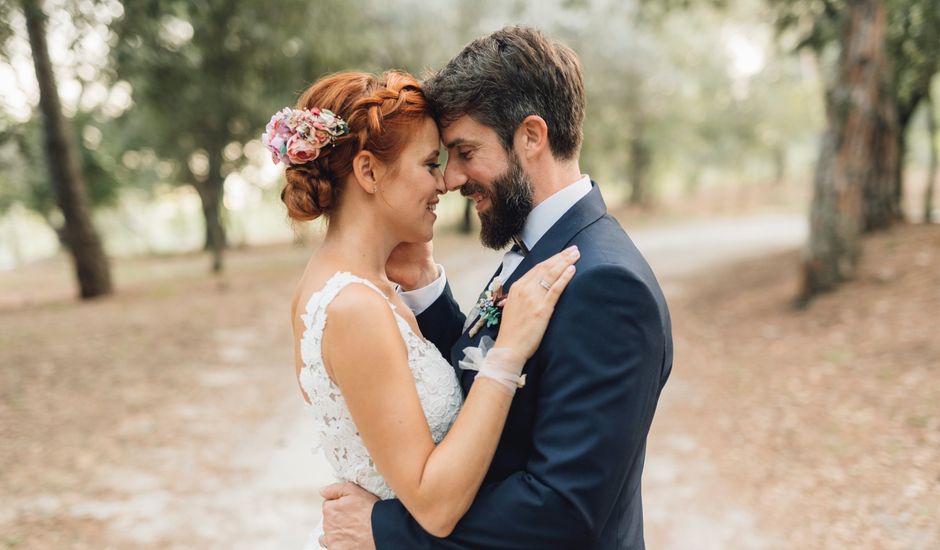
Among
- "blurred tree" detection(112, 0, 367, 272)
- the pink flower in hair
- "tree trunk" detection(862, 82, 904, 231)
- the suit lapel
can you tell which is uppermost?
"blurred tree" detection(112, 0, 367, 272)

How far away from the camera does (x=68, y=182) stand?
44.8ft

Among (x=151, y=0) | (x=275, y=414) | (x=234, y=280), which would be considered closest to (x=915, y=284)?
(x=275, y=414)

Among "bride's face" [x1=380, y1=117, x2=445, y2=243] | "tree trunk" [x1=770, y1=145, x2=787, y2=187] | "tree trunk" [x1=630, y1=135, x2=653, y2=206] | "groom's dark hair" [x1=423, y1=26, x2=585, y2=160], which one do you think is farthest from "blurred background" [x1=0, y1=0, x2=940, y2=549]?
"tree trunk" [x1=770, y1=145, x2=787, y2=187]

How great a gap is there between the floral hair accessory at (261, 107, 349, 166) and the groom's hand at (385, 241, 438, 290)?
2.12ft

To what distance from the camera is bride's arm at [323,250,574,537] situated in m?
1.76

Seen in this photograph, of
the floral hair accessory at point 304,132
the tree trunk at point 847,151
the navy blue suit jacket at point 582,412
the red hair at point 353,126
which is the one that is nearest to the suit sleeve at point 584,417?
the navy blue suit jacket at point 582,412

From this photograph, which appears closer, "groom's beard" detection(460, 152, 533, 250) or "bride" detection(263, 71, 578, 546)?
"bride" detection(263, 71, 578, 546)

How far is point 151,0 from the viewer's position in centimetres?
902

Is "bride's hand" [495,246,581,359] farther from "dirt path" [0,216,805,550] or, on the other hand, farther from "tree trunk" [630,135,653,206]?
"tree trunk" [630,135,653,206]

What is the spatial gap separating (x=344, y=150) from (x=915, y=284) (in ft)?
31.7

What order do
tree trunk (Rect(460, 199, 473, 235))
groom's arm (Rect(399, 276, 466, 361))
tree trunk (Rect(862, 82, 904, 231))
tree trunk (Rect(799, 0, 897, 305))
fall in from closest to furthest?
groom's arm (Rect(399, 276, 466, 361)) → tree trunk (Rect(799, 0, 897, 305)) → tree trunk (Rect(862, 82, 904, 231)) → tree trunk (Rect(460, 199, 473, 235))

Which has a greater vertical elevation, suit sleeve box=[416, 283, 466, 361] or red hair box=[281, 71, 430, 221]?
red hair box=[281, 71, 430, 221]

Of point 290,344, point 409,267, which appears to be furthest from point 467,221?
point 409,267

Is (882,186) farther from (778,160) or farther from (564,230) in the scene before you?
(778,160)
